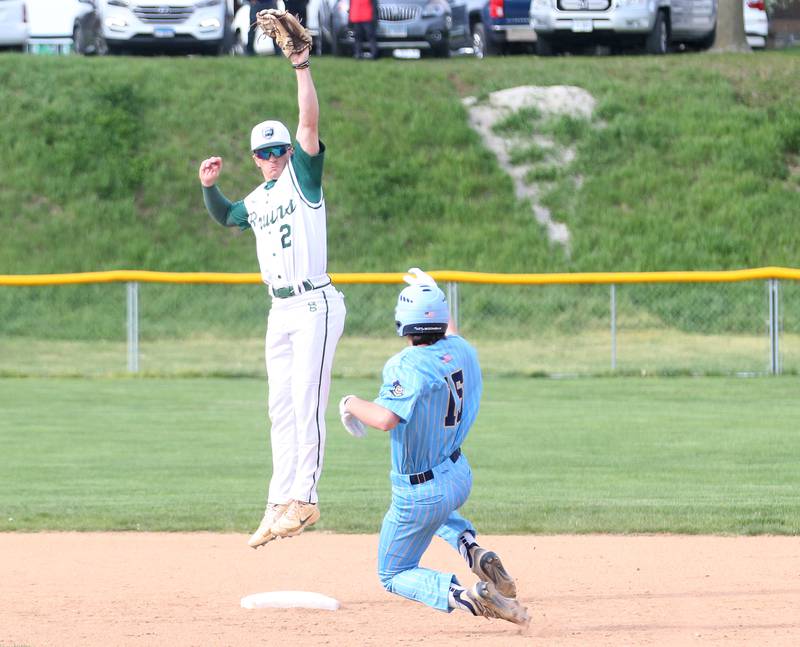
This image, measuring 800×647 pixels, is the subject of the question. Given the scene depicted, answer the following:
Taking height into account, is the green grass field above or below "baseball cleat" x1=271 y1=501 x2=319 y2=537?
below

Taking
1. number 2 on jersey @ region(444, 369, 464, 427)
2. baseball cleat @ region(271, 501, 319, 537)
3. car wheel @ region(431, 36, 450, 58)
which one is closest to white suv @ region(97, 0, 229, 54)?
car wheel @ region(431, 36, 450, 58)

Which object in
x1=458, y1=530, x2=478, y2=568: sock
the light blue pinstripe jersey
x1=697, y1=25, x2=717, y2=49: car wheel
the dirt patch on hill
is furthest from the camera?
x1=697, y1=25, x2=717, y2=49: car wheel

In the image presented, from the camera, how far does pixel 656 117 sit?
2948 centimetres

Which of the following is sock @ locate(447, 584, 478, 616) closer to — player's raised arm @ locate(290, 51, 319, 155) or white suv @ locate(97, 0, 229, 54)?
player's raised arm @ locate(290, 51, 319, 155)

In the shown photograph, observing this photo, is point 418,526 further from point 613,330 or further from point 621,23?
point 621,23

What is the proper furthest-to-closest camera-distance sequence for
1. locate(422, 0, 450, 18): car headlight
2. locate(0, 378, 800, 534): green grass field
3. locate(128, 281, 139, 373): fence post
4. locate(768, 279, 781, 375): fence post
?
Answer: 1. locate(422, 0, 450, 18): car headlight
2. locate(128, 281, 139, 373): fence post
3. locate(768, 279, 781, 375): fence post
4. locate(0, 378, 800, 534): green grass field

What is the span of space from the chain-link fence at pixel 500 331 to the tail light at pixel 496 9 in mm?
9851

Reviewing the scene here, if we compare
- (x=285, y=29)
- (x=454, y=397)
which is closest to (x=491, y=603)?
(x=454, y=397)

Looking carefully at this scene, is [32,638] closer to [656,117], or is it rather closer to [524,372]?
[524,372]

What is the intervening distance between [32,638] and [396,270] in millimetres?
19451

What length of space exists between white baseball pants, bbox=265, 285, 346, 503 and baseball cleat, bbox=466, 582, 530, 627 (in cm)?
117

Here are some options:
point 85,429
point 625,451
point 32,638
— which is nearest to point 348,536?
point 32,638

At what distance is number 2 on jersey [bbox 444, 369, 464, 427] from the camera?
673 cm

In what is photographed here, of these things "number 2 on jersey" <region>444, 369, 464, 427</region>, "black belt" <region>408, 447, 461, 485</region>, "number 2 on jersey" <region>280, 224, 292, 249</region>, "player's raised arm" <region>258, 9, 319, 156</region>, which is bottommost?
"black belt" <region>408, 447, 461, 485</region>
